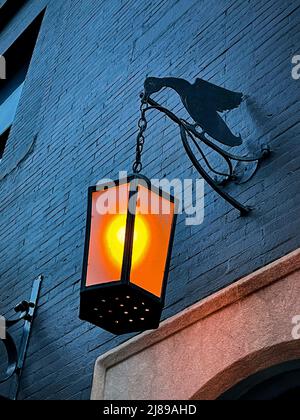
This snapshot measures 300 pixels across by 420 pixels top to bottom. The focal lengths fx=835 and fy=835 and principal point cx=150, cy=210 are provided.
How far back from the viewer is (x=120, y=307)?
9.54 ft

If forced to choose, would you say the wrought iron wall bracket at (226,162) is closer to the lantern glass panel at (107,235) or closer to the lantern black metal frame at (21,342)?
the lantern glass panel at (107,235)

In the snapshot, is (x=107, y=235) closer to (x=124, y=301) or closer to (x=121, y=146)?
(x=124, y=301)

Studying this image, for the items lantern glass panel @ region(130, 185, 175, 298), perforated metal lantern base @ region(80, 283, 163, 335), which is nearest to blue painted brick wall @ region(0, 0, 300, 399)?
lantern glass panel @ region(130, 185, 175, 298)

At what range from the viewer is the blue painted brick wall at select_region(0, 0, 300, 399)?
3572mm

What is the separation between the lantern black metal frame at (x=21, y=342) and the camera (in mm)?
4449

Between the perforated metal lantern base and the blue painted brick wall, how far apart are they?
58cm

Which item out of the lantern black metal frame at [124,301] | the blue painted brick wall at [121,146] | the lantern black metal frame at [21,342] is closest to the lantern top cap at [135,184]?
the lantern black metal frame at [124,301]

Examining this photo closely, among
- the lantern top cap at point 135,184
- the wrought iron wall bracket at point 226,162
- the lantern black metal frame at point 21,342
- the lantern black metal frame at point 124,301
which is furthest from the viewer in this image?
the lantern black metal frame at point 21,342

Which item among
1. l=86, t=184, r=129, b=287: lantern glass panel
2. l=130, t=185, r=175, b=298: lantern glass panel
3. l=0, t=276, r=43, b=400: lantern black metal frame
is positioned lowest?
l=0, t=276, r=43, b=400: lantern black metal frame

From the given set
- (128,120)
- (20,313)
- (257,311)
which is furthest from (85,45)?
(257,311)

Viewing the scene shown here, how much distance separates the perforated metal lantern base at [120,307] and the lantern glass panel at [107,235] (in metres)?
0.04

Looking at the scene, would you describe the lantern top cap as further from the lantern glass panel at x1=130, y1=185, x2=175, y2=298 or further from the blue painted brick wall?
the blue painted brick wall

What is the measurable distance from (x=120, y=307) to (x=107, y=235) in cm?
28

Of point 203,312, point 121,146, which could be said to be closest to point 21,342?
point 121,146
